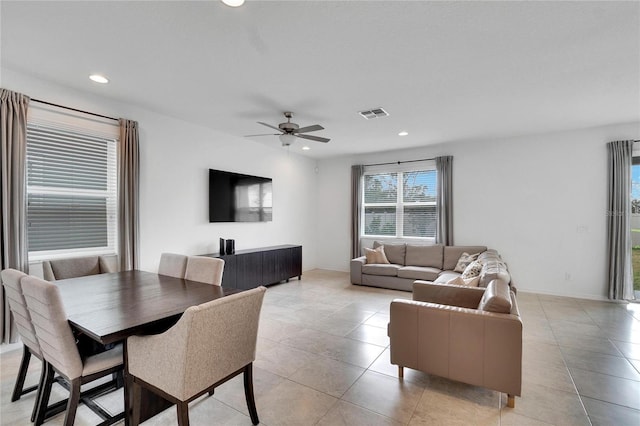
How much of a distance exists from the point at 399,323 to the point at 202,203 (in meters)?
3.72

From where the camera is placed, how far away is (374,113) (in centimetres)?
418

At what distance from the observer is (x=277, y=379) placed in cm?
252

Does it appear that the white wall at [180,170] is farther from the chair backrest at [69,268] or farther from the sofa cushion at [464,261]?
the sofa cushion at [464,261]

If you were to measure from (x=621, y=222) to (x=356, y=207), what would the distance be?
175 inches

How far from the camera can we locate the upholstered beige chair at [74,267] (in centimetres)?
285

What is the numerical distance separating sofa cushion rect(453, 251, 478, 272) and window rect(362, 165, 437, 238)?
1022 millimetres

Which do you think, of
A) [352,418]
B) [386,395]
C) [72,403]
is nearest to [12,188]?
[72,403]

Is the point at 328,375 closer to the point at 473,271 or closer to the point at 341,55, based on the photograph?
the point at 473,271

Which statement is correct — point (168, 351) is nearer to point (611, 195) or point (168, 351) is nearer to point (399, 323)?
point (399, 323)

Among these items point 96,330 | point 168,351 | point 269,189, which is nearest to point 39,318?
point 96,330

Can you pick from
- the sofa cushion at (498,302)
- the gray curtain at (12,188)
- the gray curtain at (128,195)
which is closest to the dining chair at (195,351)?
the sofa cushion at (498,302)

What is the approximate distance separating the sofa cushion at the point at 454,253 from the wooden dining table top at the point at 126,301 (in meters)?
4.40

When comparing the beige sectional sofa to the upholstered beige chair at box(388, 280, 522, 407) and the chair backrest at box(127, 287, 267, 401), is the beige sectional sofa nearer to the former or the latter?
the upholstered beige chair at box(388, 280, 522, 407)

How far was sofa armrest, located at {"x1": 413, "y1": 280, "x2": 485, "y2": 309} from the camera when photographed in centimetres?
284
